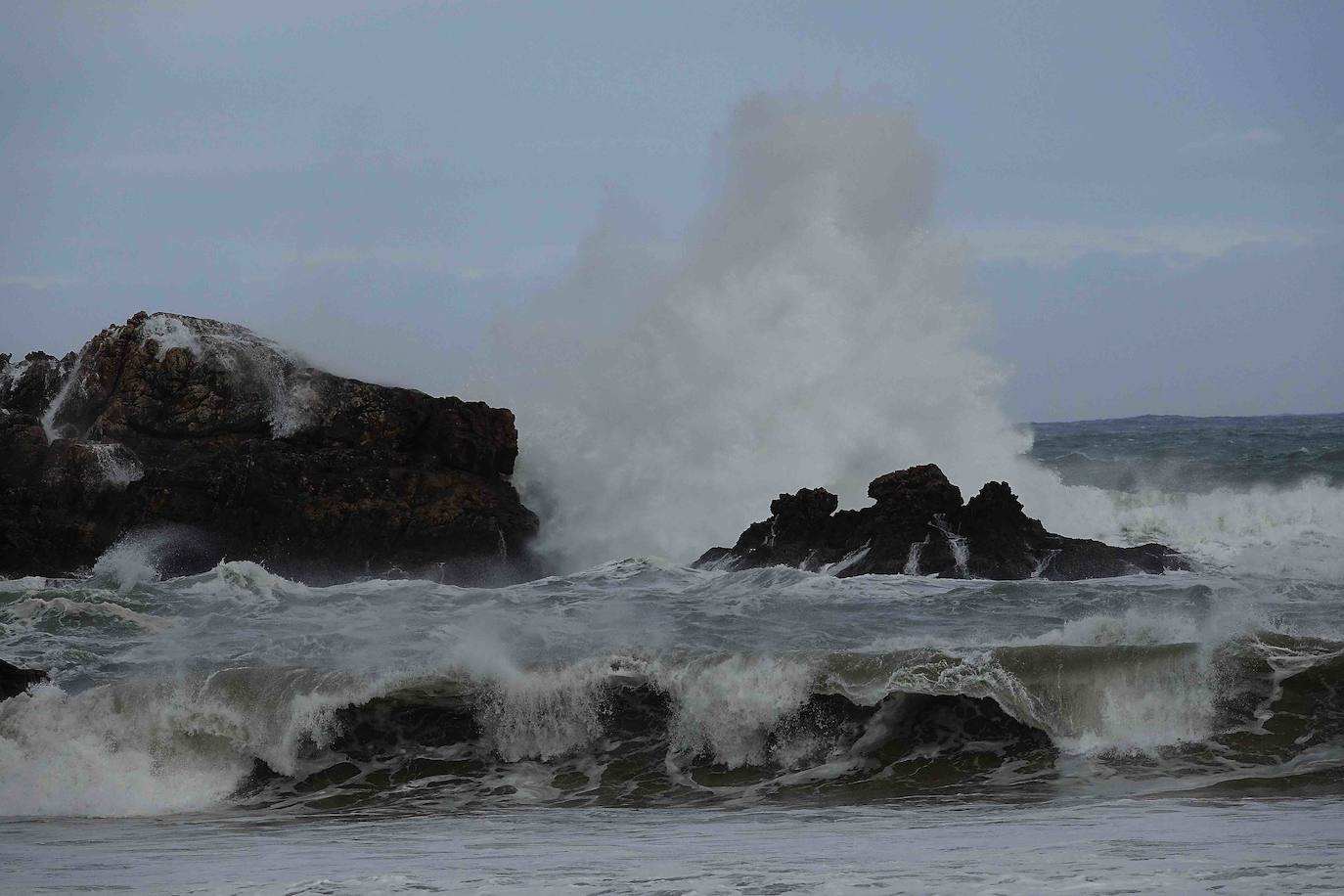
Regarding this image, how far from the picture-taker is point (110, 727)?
10.1 m

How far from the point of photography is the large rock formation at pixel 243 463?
15.7 m

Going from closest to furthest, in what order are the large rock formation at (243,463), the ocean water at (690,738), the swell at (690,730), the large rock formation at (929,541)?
the ocean water at (690,738), the swell at (690,730), the large rock formation at (929,541), the large rock formation at (243,463)

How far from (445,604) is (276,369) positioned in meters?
5.00

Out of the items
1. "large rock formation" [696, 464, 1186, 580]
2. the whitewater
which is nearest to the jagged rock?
the whitewater

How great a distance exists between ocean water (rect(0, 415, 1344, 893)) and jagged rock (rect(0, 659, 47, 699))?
0.21 metres

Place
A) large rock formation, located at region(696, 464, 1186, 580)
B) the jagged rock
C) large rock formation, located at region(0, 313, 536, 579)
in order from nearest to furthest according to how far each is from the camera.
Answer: the jagged rock → large rock formation, located at region(696, 464, 1186, 580) → large rock formation, located at region(0, 313, 536, 579)

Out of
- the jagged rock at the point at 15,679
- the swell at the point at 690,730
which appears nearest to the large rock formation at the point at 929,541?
the swell at the point at 690,730

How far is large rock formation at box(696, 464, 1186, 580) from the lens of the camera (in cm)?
1387

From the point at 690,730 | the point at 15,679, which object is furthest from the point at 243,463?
the point at 690,730

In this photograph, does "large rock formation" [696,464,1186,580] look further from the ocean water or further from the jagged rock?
the jagged rock

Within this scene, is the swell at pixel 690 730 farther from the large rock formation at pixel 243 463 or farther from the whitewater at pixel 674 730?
the large rock formation at pixel 243 463

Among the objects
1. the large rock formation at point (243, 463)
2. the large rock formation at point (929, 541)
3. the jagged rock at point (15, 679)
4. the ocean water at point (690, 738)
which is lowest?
the ocean water at point (690, 738)

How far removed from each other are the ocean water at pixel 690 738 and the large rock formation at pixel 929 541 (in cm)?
57

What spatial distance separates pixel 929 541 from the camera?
553 inches
